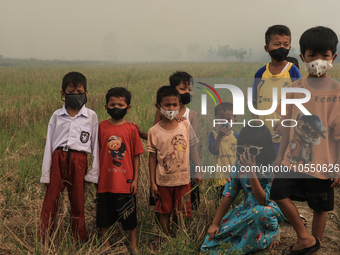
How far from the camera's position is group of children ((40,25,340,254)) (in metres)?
2.07

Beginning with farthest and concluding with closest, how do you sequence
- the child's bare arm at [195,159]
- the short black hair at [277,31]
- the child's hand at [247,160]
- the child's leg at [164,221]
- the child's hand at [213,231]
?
the short black hair at [277,31] < the child's bare arm at [195,159] < the child's leg at [164,221] < the child's hand at [213,231] < the child's hand at [247,160]

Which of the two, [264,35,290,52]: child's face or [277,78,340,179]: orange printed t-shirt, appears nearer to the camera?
[277,78,340,179]: orange printed t-shirt

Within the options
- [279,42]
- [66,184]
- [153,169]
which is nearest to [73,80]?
[66,184]

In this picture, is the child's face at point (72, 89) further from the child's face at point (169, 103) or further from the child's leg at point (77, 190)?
the child's face at point (169, 103)

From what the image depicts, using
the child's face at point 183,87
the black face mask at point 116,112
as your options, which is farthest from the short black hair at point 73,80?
the child's face at point 183,87

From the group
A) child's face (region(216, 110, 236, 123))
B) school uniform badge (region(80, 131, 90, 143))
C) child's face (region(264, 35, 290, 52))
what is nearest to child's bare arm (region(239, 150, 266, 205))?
child's face (region(216, 110, 236, 123))

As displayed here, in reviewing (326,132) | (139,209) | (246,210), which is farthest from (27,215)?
(326,132)

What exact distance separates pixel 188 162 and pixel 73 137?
981mm

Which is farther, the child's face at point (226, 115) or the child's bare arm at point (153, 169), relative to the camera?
the child's face at point (226, 115)

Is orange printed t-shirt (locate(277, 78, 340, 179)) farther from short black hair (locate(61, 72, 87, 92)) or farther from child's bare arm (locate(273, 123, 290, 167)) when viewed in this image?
short black hair (locate(61, 72, 87, 92))

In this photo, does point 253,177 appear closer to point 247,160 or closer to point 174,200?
point 247,160

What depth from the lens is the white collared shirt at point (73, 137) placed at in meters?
2.45

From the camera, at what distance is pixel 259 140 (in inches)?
85.2

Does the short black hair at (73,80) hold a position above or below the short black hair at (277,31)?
below
